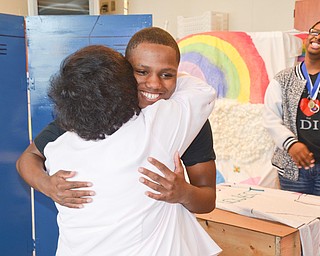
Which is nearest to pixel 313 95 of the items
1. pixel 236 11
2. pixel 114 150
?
pixel 114 150

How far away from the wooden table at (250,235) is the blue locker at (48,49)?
0.72m

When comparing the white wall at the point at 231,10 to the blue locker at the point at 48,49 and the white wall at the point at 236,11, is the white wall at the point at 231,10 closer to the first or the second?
the white wall at the point at 236,11

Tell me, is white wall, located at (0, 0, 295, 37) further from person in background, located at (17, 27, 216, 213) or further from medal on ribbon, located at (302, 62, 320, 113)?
person in background, located at (17, 27, 216, 213)

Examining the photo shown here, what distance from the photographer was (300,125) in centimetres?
225

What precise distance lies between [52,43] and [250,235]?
1138 millimetres

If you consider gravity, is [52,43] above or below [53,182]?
above

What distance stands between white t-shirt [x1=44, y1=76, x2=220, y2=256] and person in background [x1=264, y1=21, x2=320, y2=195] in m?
1.41

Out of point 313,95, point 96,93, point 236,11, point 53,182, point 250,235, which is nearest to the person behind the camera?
point 96,93

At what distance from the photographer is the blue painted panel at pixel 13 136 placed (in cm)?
180

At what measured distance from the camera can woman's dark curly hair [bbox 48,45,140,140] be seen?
88 centimetres

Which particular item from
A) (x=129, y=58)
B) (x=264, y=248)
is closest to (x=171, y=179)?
(x=129, y=58)

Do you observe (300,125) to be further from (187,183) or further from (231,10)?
(231,10)

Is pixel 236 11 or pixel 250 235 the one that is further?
pixel 236 11

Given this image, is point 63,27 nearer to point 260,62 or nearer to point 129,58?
point 129,58
